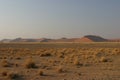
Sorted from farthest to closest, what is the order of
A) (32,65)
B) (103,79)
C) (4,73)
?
(32,65), (4,73), (103,79)

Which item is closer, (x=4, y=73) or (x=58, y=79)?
(x=58, y=79)

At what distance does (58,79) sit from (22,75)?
2744mm

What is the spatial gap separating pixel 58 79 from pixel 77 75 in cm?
209

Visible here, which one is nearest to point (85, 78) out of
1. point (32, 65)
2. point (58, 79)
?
point (58, 79)

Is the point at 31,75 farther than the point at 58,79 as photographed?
Yes

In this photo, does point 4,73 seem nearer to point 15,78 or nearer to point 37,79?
point 15,78

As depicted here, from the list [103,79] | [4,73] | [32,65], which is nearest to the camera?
[103,79]

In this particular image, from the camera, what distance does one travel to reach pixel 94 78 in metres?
18.1

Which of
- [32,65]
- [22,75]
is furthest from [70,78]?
[32,65]

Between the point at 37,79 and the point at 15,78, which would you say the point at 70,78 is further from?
the point at 15,78

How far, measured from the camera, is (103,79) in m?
17.7

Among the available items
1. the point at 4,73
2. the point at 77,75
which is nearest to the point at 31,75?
the point at 4,73

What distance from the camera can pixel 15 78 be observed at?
59.0 ft

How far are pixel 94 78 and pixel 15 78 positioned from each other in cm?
485
